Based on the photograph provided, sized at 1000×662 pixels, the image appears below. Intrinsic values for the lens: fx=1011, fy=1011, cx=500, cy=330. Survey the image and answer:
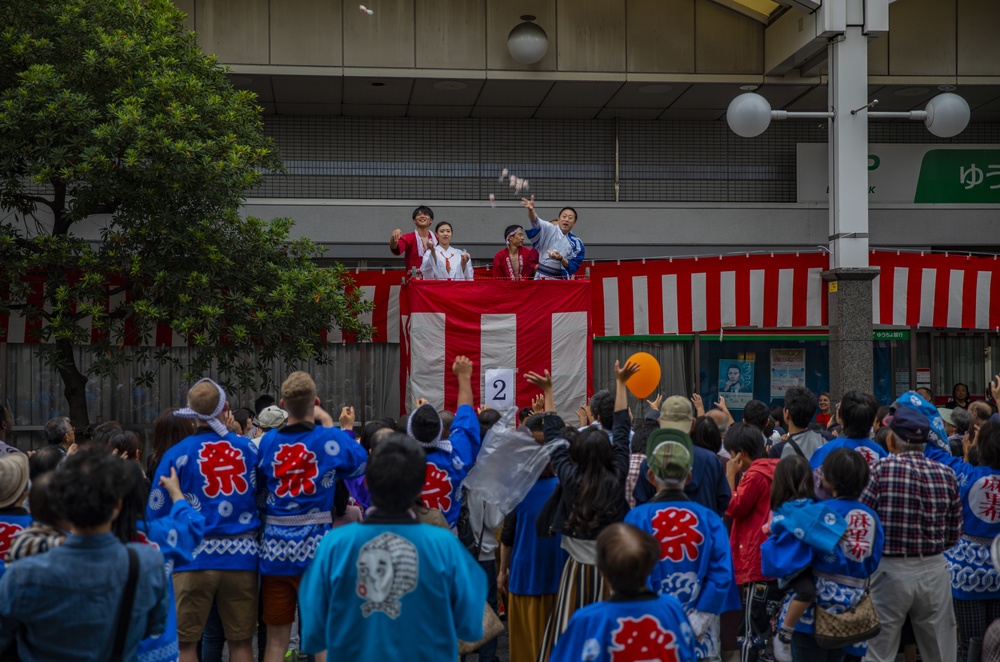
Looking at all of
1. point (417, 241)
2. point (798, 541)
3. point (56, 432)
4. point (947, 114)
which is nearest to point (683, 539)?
point (798, 541)

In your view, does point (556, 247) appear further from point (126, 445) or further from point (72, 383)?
point (126, 445)

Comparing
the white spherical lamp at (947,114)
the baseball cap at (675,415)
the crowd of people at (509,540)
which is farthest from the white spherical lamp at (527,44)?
the baseball cap at (675,415)

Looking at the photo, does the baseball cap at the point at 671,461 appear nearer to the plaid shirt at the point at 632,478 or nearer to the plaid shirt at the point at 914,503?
the plaid shirt at the point at 632,478

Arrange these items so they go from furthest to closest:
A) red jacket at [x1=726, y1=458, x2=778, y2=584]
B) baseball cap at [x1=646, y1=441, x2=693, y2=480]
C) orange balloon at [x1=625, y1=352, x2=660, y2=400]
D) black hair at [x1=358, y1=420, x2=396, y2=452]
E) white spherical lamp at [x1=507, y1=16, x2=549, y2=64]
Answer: white spherical lamp at [x1=507, y1=16, x2=549, y2=64]
orange balloon at [x1=625, y1=352, x2=660, y2=400]
black hair at [x1=358, y1=420, x2=396, y2=452]
red jacket at [x1=726, y1=458, x2=778, y2=584]
baseball cap at [x1=646, y1=441, x2=693, y2=480]

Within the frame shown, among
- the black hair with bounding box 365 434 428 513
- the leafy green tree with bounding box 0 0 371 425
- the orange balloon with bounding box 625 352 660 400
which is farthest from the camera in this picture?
the leafy green tree with bounding box 0 0 371 425

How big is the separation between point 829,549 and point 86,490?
10.8 ft

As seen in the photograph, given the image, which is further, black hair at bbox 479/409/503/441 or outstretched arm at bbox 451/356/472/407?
black hair at bbox 479/409/503/441

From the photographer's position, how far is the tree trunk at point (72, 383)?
35.8 feet

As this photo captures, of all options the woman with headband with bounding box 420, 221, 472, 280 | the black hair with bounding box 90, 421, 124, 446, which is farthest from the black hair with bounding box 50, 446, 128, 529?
the woman with headband with bounding box 420, 221, 472, 280

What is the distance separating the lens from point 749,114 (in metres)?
12.6

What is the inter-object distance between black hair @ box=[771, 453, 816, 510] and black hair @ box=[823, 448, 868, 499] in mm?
114

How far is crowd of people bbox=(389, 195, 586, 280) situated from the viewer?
11.8 metres

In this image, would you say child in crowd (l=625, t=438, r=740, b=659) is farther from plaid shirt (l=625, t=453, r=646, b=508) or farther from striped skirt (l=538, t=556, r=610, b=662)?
plaid shirt (l=625, t=453, r=646, b=508)

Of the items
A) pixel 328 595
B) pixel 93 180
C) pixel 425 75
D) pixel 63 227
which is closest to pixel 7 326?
pixel 63 227
